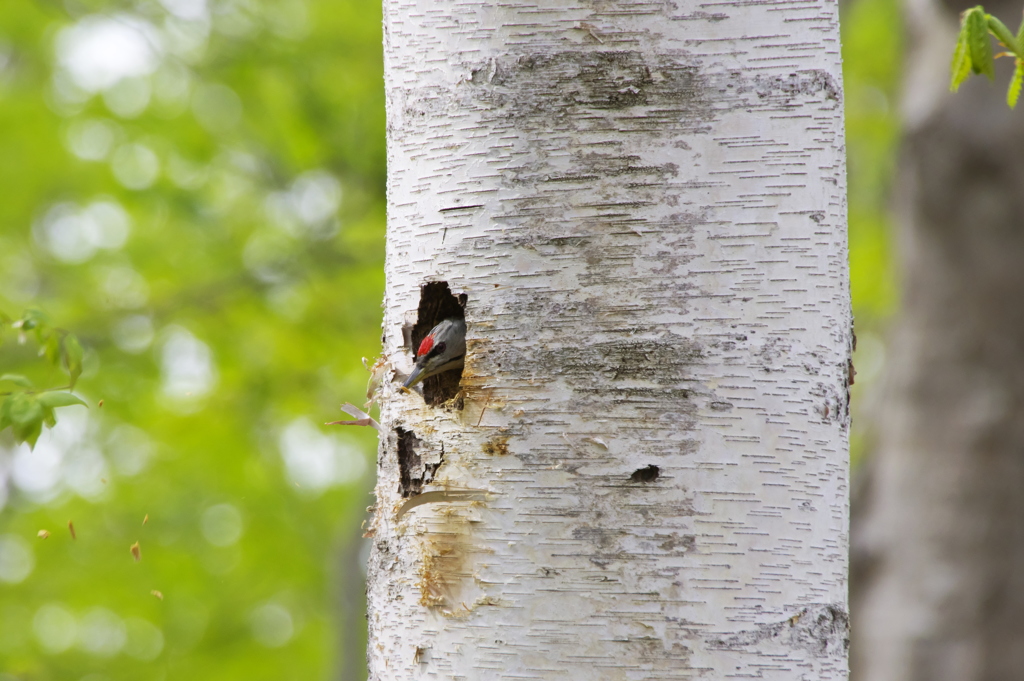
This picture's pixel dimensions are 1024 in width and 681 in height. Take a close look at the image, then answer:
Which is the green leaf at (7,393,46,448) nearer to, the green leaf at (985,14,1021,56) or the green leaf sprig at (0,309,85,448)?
Answer: the green leaf sprig at (0,309,85,448)

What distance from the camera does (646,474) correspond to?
61.4 inches

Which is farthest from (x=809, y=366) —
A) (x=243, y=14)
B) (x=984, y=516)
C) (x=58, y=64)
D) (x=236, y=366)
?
(x=58, y=64)

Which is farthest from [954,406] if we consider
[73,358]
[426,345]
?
[73,358]

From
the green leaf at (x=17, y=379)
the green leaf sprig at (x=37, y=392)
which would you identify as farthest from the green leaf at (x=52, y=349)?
the green leaf at (x=17, y=379)

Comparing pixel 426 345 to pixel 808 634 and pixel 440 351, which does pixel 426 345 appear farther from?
pixel 808 634

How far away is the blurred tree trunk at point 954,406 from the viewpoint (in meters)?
6.02

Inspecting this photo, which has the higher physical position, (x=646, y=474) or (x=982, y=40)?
(x=982, y=40)

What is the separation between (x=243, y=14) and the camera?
7.68 meters

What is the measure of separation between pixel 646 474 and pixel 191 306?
7176 mm

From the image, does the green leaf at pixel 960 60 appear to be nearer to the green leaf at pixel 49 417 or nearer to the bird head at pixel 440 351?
the bird head at pixel 440 351

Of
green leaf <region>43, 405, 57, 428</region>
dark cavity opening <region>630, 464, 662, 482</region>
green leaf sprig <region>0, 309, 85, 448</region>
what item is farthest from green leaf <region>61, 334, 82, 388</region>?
dark cavity opening <region>630, 464, 662, 482</region>

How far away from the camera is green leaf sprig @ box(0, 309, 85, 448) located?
5.64ft

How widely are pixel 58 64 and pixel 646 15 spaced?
32.6ft

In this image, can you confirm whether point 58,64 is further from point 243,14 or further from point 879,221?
point 879,221
